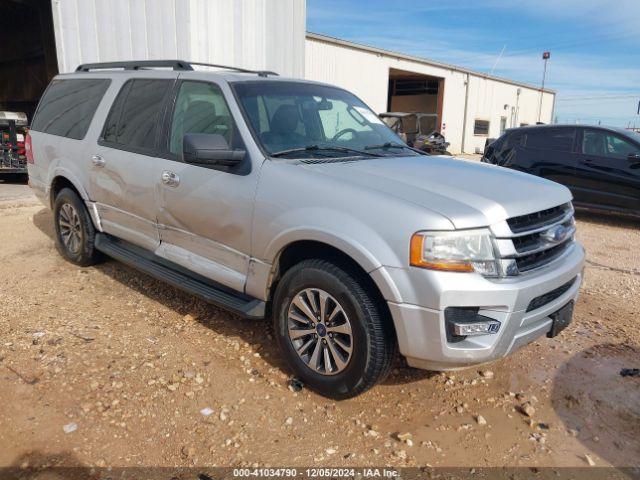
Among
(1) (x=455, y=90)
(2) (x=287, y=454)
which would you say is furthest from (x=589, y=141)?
(1) (x=455, y=90)

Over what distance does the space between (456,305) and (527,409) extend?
103 cm

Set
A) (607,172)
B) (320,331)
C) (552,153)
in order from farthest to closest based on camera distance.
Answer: (552,153) < (607,172) < (320,331)

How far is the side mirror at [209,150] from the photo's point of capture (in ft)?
10.3

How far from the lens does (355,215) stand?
9.05 ft

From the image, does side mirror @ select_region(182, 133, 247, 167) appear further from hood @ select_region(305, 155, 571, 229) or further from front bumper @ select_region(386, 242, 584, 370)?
front bumper @ select_region(386, 242, 584, 370)

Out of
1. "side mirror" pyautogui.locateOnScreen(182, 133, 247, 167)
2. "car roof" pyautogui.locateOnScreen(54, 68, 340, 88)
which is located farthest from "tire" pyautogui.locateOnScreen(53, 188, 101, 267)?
"side mirror" pyautogui.locateOnScreen(182, 133, 247, 167)

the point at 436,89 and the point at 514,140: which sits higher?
the point at 436,89

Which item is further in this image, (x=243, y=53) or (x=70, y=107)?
(x=243, y=53)

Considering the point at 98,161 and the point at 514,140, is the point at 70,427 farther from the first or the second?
the point at 514,140

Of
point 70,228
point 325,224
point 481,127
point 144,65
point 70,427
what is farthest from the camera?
point 481,127

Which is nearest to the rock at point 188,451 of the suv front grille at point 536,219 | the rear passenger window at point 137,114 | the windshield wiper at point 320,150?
the windshield wiper at point 320,150

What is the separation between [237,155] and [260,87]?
77 cm

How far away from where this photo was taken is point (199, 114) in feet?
12.5

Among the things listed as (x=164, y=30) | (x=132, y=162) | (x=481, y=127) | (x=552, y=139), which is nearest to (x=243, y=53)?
(x=164, y=30)
